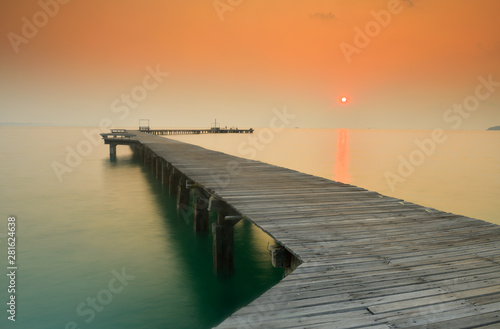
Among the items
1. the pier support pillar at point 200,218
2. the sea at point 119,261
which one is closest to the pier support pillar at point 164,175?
the sea at point 119,261

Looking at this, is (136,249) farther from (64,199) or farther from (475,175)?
(475,175)

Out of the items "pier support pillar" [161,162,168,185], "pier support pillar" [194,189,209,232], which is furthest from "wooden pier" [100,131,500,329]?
"pier support pillar" [161,162,168,185]

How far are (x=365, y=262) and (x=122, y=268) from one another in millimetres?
5608

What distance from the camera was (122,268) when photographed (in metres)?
7.27

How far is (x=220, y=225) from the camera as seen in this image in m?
6.18

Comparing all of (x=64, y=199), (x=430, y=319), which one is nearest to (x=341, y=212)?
(x=430, y=319)

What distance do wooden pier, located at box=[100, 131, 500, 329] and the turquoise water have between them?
847 mm

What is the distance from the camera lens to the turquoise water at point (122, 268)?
5.49m

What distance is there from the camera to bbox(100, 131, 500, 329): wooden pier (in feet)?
7.69

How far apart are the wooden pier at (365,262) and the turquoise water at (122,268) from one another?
847 millimetres

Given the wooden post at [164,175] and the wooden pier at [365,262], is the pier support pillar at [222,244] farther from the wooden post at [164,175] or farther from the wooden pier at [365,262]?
the wooden post at [164,175]

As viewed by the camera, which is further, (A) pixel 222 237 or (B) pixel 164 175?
(B) pixel 164 175

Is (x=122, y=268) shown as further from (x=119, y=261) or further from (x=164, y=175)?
(x=164, y=175)

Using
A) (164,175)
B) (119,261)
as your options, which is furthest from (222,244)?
(164,175)
